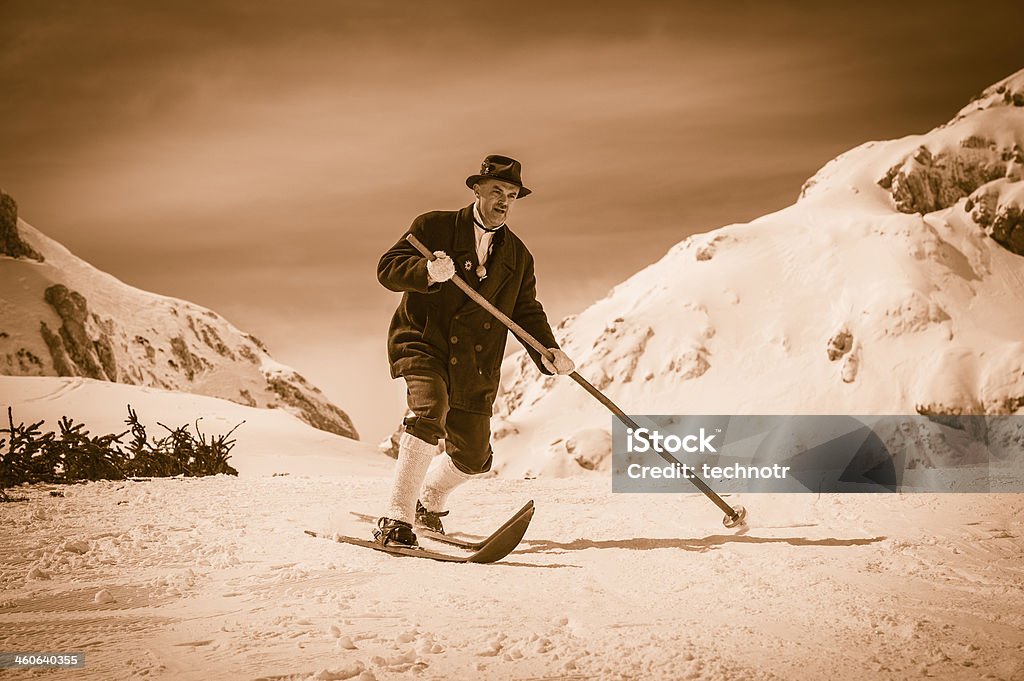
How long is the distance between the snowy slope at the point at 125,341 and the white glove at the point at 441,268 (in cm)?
1338

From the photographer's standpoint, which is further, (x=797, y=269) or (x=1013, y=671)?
(x=797, y=269)

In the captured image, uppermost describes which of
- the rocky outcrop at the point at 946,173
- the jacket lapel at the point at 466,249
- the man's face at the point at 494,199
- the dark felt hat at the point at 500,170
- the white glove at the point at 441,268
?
the rocky outcrop at the point at 946,173

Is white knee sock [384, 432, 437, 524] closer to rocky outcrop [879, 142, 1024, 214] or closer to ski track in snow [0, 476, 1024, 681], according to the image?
ski track in snow [0, 476, 1024, 681]

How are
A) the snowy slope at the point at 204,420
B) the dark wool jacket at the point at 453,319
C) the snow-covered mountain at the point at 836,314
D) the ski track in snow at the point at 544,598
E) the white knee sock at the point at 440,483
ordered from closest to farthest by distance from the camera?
the ski track in snow at the point at 544,598, the dark wool jacket at the point at 453,319, the white knee sock at the point at 440,483, the snowy slope at the point at 204,420, the snow-covered mountain at the point at 836,314

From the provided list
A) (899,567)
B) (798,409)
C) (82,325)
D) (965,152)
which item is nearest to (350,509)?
(899,567)

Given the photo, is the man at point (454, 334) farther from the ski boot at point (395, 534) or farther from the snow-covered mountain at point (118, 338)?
the snow-covered mountain at point (118, 338)

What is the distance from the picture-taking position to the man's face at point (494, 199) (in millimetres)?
3615

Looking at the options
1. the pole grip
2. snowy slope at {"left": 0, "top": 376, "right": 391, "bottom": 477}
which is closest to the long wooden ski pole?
the pole grip

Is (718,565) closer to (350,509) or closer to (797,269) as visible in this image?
(350,509)

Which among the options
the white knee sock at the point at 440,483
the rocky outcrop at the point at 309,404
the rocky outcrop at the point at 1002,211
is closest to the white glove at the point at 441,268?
the white knee sock at the point at 440,483

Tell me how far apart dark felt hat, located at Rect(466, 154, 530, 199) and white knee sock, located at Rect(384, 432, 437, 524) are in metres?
1.18

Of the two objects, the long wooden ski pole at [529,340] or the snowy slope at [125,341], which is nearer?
the long wooden ski pole at [529,340]

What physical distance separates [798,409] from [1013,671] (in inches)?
295

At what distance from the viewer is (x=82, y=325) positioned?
1622 cm
